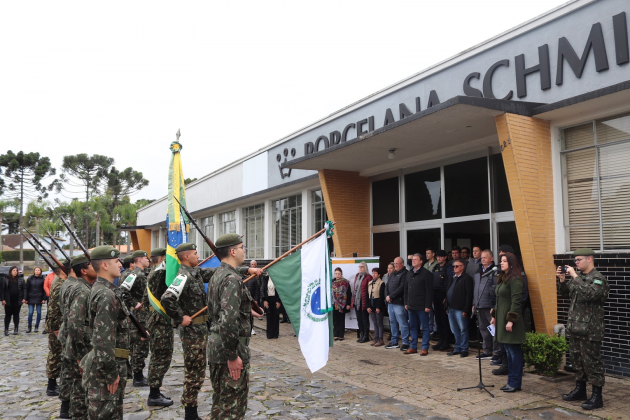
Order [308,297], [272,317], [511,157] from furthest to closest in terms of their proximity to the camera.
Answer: [272,317] < [511,157] < [308,297]

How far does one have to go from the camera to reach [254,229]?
62.4 ft

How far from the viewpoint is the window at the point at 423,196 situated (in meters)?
11.2

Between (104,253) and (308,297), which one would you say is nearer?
(104,253)

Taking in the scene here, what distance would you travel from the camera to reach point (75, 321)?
4676 millimetres

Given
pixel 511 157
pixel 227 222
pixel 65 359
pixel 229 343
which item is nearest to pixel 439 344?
pixel 511 157

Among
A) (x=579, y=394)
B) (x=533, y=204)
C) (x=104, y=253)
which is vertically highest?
(x=533, y=204)

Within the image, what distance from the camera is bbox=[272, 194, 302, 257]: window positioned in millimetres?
15962

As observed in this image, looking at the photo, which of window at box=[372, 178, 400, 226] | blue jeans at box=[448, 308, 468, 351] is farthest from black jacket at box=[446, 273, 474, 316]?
window at box=[372, 178, 400, 226]

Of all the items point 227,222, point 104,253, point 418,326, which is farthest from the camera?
point 227,222

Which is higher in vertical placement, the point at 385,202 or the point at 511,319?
the point at 385,202

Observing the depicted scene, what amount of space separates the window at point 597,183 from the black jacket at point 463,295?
5.94 feet

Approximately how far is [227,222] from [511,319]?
1665cm

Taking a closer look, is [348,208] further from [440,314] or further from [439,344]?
[439,344]

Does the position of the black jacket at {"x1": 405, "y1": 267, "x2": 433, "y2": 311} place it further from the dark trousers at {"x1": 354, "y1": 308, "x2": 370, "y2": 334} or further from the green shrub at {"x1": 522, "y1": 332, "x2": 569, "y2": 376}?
the green shrub at {"x1": 522, "y1": 332, "x2": 569, "y2": 376}
